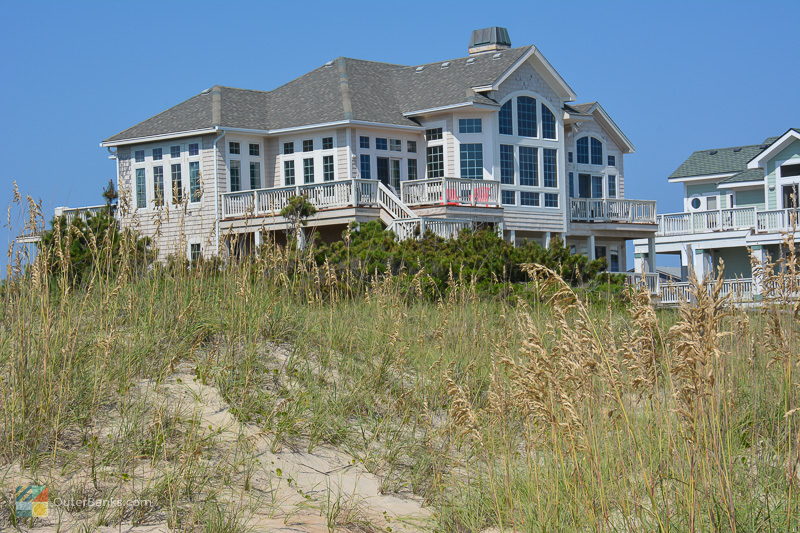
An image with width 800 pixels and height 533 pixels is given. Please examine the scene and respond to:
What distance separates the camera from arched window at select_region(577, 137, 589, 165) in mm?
37750

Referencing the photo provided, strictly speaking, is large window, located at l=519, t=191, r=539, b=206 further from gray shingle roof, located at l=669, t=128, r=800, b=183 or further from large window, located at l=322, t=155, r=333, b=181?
gray shingle roof, located at l=669, t=128, r=800, b=183

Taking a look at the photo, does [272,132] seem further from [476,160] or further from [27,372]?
[27,372]

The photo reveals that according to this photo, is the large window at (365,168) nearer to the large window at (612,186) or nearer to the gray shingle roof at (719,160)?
the large window at (612,186)

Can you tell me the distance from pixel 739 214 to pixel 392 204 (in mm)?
16730

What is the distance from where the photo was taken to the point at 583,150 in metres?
37.9

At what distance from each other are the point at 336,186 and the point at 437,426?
22425 millimetres

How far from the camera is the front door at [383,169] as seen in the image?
32.7 meters

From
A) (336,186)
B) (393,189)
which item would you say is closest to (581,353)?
(336,186)

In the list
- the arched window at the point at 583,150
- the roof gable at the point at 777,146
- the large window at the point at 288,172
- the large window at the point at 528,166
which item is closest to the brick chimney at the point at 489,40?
the arched window at the point at 583,150

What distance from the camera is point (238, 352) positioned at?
8172 mm

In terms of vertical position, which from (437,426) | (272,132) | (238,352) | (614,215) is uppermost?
(272,132)

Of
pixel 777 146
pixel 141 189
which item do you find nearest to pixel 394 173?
pixel 141 189

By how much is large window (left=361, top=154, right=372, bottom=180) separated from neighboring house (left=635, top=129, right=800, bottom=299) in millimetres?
11366

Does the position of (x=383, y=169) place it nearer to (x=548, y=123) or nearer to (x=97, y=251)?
(x=548, y=123)
